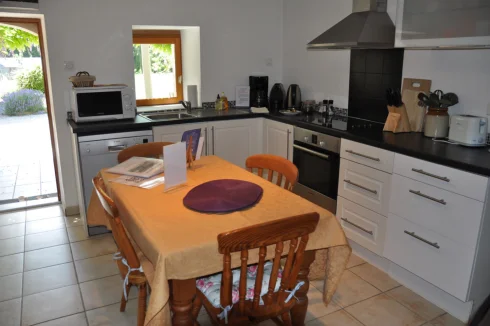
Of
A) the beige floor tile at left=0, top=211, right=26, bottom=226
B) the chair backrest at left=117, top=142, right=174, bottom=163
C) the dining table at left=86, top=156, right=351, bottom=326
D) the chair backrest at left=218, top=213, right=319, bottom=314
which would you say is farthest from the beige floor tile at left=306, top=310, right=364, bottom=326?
the beige floor tile at left=0, top=211, right=26, bottom=226

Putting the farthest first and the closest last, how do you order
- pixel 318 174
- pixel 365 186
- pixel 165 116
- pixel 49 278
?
1. pixel 165 116
2. pixel 318 174
3. pixel 365 186
4. pixel 49 278

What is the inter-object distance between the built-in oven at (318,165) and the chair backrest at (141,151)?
1326mm

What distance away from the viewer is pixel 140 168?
239 centimetres

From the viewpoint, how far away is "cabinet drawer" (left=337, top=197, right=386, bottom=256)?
2.87 m

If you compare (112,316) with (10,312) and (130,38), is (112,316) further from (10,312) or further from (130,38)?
(130,38)

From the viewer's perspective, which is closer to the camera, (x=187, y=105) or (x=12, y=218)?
(x=12, y=218)

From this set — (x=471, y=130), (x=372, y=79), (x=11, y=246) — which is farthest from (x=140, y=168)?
(x=372, y=79)

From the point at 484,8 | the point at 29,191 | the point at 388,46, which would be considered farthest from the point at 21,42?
the point at 484,8

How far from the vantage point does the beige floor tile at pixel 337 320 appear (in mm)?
2340

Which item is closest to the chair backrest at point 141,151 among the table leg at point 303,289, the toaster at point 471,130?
the table leg at point 303,289

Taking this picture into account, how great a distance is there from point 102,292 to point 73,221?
132 centimetres

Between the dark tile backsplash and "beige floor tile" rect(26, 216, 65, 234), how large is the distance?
9.56 feet

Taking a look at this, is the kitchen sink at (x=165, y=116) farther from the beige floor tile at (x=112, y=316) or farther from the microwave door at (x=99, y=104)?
the beige floor tile at (x=112, y=316)

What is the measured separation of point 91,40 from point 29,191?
6.04ft
